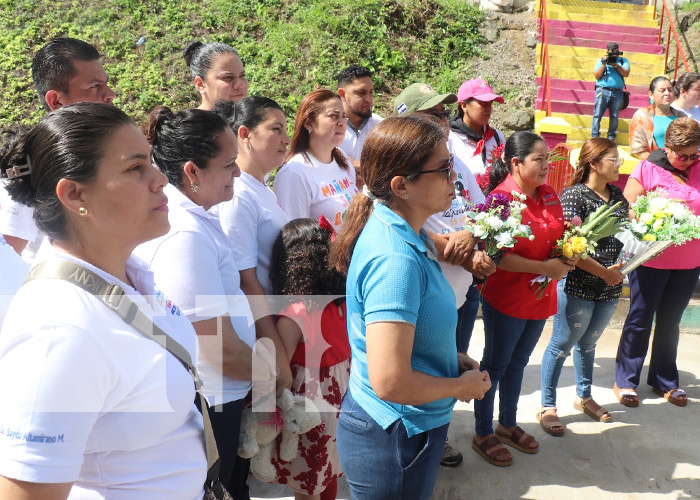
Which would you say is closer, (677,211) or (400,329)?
(400,329)

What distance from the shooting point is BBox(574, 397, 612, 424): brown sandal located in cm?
418

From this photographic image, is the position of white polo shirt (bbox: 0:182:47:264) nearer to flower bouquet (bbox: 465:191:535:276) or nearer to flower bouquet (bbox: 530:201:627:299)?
flower bouquet (bbox: 465:191:535:276)

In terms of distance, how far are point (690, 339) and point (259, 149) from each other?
4791mm

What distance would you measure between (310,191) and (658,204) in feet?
7.62

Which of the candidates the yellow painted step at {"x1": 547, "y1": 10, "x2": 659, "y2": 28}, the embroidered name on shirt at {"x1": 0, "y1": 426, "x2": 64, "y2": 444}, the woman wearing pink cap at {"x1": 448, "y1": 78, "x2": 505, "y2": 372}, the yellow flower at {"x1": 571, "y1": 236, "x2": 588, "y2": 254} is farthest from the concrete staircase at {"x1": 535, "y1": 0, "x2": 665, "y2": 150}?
the embroidered name on shirt at {"x1": 0, "y1": 426, "x2": 64, "y2": 444}

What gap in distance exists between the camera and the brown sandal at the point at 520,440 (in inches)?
149

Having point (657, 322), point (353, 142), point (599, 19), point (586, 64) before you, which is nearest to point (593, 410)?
point (657, 322)

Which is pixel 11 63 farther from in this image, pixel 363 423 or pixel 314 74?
pixel 363 423

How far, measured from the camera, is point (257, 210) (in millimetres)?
2850

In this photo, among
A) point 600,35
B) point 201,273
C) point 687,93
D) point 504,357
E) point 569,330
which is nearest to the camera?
point 201,273

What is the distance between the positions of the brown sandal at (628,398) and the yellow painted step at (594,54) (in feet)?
25.4

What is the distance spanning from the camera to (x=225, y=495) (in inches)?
67.2

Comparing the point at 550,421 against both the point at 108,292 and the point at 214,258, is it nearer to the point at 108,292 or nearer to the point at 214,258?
the point at 214,258

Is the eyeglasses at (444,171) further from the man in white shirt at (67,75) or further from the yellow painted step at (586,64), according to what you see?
the yellow painted step at (586,64)
